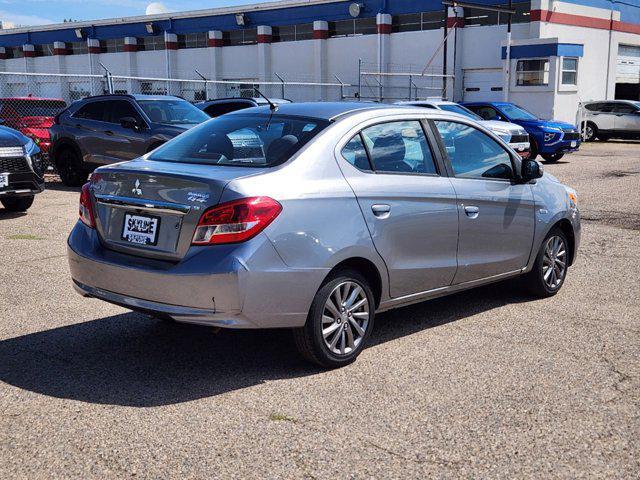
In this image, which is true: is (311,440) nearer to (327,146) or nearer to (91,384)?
(91,384)

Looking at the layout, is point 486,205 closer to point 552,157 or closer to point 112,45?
point 552,157

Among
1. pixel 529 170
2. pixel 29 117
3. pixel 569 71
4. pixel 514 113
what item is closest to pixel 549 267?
pixel 529 170

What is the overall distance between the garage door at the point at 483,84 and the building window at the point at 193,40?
1923 centimetres

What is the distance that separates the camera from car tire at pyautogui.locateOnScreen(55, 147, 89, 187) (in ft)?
48.4

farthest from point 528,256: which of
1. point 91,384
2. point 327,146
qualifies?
point 91,384

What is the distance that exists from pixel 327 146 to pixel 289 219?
0.67 m

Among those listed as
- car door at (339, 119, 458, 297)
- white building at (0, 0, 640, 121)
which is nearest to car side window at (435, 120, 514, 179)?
car door at (339, 119, 458, 297)

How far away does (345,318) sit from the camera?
482cm

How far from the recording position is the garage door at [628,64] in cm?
4075

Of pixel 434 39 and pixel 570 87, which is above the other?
pixel 434 39

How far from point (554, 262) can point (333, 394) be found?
123 inches

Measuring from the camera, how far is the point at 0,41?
62.3 metres

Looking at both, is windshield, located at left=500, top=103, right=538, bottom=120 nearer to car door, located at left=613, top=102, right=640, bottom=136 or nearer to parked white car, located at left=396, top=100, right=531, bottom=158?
parked white car, located at left=396, top=100, right=531, bottom=158

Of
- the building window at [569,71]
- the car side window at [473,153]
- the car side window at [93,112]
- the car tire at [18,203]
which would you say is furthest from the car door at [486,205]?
the building window at [569,71]
